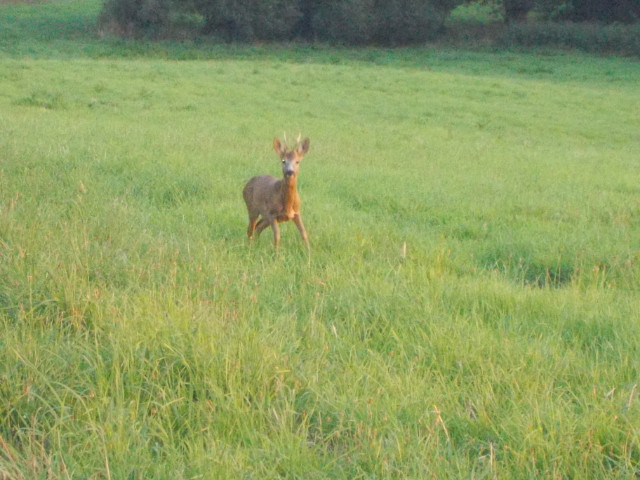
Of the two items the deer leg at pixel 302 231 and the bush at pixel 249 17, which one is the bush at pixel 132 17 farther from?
the deer leg at pixel 302 231

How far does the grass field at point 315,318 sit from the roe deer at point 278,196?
0.24m

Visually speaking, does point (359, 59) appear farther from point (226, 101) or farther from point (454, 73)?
point (226, 101)

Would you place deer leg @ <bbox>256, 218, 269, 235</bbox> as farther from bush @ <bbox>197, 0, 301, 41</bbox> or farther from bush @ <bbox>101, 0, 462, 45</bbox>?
bush @ <bbox>197, 0, 301, 41</bbox>

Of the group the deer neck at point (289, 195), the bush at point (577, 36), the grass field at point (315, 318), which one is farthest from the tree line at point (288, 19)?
the deer neck at point (289, 195)

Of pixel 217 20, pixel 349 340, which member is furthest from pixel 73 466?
pixel 217 20

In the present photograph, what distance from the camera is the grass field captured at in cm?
303

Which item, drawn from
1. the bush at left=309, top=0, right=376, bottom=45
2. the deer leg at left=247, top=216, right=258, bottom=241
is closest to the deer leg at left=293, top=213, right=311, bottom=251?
the deer leg at left=247, top=216, right=258, bottom=241

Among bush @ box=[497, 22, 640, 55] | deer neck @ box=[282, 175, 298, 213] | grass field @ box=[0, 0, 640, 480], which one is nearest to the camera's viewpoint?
grass field @ box=[0, 0, 640, 480]

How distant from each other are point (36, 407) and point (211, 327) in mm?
963

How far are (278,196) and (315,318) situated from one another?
86.6 inches

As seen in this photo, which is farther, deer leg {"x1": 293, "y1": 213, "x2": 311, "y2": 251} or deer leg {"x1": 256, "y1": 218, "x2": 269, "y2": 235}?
deer leg {"x1": 256, "y1": 218, "x2": 269, "y2": 235}

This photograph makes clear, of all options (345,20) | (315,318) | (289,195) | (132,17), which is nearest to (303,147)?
(289,195)

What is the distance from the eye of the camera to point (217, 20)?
37.0 meters

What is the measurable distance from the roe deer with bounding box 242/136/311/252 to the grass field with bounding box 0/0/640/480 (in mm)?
245
